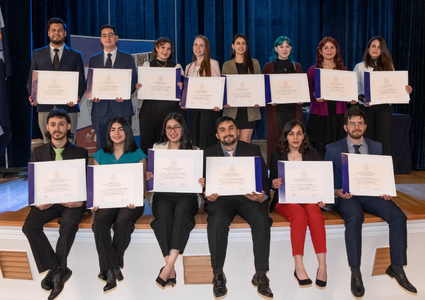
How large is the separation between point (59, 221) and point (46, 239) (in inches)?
6.0

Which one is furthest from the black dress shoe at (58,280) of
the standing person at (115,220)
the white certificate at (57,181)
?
the white certificate at (57,181)

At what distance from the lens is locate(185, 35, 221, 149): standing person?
337 centimetres

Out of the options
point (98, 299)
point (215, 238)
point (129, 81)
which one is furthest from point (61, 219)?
point (129, 81)

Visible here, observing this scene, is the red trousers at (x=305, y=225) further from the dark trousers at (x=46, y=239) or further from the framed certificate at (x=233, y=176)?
the dark trousers at (x=46, y=239)

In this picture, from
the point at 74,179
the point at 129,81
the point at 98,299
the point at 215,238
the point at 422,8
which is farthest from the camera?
the point at 422,8

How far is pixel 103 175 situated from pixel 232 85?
1.57 metres

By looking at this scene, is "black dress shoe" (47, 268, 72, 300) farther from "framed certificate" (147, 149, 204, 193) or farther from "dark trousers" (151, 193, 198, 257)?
"framed certificate" (147, 149, 204, 193)

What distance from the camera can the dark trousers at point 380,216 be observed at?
2416mm

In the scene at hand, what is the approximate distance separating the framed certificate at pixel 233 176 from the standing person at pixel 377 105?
1.64 metres

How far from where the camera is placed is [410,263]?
2.75 m

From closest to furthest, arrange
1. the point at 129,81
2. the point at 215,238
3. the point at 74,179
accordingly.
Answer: the point at 215,238 < the point at 74,179 < the point at 129,81

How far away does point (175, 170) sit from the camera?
2604 millimetres

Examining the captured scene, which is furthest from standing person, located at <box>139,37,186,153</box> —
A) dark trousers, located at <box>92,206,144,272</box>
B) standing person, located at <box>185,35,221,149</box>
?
dark trousers, located at <box>92,206,144,272</box>

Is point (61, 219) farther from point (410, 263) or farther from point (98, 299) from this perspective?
point (410, 263)
